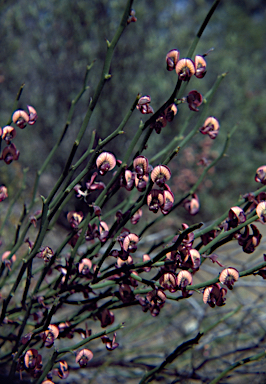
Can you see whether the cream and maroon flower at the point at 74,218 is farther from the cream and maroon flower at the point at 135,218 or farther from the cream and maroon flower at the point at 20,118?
the cream and maroon flower at the point at 20,118

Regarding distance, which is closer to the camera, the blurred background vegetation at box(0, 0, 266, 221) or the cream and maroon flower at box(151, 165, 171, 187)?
the cream and maroon flower at box(151, 165, 171, 187)

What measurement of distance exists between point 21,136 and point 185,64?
4.23 meters

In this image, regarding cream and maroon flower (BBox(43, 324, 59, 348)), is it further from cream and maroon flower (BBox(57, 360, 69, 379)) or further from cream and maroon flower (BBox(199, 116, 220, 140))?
cream and maroon flower (BBox(199, 116, 220, 140))

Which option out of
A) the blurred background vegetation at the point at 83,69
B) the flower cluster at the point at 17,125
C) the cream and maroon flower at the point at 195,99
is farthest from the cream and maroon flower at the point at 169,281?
the blurred background vegetation at the point at 83,69

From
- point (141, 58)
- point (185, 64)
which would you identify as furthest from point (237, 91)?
point (185, 64)

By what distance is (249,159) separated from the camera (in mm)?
5879

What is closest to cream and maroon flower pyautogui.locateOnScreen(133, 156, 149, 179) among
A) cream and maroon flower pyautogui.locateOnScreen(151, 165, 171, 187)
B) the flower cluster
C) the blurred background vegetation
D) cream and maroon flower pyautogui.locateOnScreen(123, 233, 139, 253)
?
cream and maroon flower pyautogui.locateOnScreen(151, 165, 171, 187)

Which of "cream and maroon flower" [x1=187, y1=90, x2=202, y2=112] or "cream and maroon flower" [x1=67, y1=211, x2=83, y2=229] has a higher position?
"cream and maroon flower" [x1=187, y1=90, x2=202, y2=112]

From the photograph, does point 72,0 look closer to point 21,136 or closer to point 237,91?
point 21,136

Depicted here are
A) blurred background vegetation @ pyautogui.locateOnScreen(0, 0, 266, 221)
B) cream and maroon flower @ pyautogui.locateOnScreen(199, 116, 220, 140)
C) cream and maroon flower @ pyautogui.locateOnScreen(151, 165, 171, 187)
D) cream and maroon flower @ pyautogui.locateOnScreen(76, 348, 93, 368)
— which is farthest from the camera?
blurred background vegetation @ pyautogui.locateOnScreen(0, 0, 266, 221)

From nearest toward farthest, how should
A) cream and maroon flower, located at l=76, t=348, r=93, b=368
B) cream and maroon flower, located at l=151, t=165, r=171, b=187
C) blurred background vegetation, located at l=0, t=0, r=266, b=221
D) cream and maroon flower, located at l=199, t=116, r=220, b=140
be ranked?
1. cream and maroon flower, located at l=151, t=165, r=171, b=187
2. cream and maroon flower, located at l=76, t=348, r=93, b=368
3. cream and maroon flower, located at l=199, t=116, r=220, b=140
4. blurred background vegetation, located at l=0, t=0, r=266, b=221

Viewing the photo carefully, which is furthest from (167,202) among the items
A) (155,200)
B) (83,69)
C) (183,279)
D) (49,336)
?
(83,69)

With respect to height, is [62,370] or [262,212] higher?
[262,212]

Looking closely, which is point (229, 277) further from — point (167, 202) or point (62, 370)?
point (62, 370)
